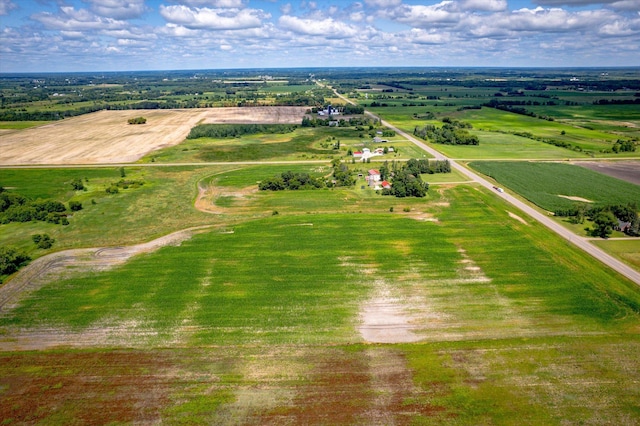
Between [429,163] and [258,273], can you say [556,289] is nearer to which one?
[258,273]

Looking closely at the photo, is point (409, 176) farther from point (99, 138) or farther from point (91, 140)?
point (99, 138)

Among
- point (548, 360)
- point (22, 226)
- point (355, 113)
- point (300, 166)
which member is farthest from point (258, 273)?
point (355, 113)

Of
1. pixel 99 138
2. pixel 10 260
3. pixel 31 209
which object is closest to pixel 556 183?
pixel 10 260

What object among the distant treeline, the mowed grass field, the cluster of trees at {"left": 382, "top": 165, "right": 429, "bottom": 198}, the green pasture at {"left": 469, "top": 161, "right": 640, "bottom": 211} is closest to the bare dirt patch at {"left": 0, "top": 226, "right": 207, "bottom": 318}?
the mowed grass field

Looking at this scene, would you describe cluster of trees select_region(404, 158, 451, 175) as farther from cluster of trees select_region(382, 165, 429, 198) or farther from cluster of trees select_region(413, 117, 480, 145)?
cluster of trees select_region(413, 117, 480, 145)

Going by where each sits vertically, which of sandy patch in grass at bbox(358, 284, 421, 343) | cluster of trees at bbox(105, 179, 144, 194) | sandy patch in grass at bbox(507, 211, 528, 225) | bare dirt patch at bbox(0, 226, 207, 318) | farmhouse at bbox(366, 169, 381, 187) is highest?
farmhouse at bbox(366, 169, 381, 187)
